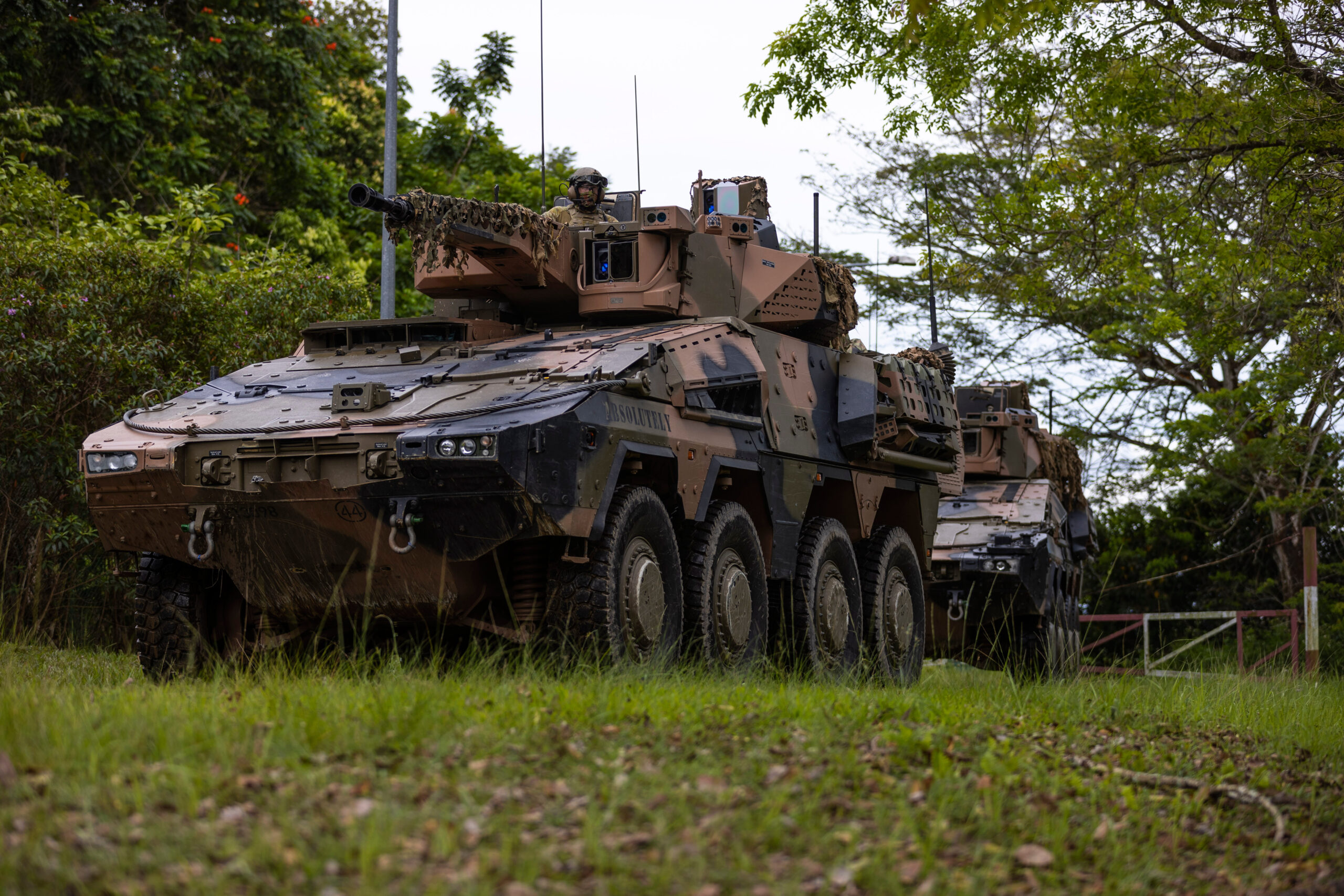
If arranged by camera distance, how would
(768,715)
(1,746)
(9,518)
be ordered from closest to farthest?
1. (1,746)
2. (768,715)
3. (9,518)

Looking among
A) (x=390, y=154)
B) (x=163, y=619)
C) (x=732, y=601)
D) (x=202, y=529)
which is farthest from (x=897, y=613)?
(x=390, y=154)

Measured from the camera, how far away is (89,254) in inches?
486

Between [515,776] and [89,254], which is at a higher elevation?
[89,254]

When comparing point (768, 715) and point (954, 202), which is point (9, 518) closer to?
point (768, 715)

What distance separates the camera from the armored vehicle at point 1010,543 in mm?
13297

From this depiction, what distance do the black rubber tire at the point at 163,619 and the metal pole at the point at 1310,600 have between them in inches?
409

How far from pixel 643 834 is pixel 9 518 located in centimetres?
899

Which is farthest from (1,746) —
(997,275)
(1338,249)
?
(997,275)

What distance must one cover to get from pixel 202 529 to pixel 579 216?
3.88 m

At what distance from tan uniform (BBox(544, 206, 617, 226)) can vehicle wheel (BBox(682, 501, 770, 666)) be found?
2.37 metres

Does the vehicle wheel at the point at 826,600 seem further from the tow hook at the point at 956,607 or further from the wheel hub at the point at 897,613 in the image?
the tow hook at the point at 956,607

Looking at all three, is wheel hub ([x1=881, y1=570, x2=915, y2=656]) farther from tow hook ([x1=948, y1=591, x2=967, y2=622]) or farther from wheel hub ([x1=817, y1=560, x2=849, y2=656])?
tow hook ([x1=948, y1=591, x2=967, y2=622])

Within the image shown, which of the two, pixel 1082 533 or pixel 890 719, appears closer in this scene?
pixel 890 719

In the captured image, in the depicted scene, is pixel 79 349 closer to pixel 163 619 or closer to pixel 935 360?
pixel 163 619
